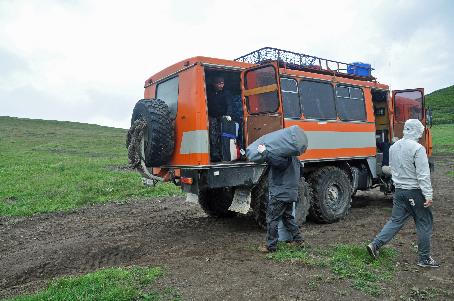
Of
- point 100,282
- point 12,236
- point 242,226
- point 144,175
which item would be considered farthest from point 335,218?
point 12,236

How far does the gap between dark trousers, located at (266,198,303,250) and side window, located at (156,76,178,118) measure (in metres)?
2.69

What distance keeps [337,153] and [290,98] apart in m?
1.87

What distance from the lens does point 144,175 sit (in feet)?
26.7

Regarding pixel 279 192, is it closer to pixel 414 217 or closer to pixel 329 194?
pixel 414 217

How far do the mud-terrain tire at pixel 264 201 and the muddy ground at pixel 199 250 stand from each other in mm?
332

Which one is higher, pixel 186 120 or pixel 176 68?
pixel 176 68

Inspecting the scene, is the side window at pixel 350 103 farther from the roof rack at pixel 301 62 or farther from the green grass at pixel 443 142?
the green grass at pixel 443 142

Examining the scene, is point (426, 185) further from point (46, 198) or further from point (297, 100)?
point (46, 198)

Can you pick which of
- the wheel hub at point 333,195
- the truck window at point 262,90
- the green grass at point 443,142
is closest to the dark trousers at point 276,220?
the truck window at point 262,90

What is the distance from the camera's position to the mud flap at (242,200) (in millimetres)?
7688

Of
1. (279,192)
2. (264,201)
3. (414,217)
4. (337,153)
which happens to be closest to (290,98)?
(337,153)

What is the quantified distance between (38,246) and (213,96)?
177 inches

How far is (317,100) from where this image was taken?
895cm

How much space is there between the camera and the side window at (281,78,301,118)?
8.14m
